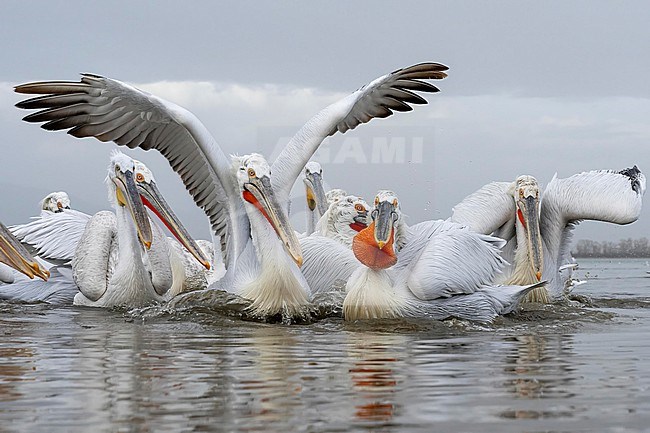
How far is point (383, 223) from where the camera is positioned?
7578 mm

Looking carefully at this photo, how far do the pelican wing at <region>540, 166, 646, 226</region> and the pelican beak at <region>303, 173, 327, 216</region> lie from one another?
2.53 m

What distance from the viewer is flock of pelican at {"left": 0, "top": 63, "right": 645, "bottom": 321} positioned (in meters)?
7.45

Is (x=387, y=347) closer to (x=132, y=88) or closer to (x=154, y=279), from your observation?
(x=132, y=88)

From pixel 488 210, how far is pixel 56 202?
4.74 metres

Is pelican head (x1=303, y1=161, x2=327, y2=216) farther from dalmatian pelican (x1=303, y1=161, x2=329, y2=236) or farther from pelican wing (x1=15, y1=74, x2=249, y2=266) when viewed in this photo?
pelican wing (x1=15, y1=74, x2=249, y2=266)

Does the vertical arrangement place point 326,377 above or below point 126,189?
below

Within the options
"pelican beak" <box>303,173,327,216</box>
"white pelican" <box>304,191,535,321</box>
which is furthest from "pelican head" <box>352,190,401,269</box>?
"pelican beak" <box>303,173,327,216</box>

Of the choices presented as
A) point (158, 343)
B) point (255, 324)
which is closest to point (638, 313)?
point (255, 324)

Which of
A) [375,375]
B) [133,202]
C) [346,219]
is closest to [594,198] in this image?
[346,219]

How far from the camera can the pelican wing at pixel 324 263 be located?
8.55 meters

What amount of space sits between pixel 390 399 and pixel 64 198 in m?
8.99

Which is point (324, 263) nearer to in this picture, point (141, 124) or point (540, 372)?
point (141, 124)

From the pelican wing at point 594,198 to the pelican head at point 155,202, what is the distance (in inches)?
118

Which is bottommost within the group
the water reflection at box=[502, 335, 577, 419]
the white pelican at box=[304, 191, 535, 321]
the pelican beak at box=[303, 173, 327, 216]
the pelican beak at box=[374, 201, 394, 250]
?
the water reflection at box=[502, 335, 577, 419]
